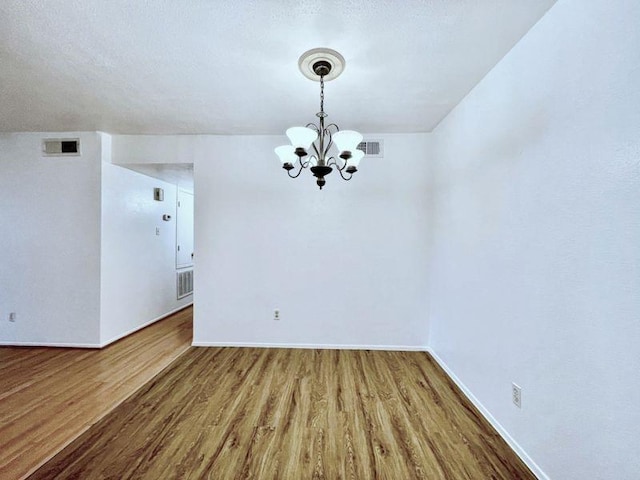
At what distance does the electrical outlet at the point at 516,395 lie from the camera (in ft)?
5.66

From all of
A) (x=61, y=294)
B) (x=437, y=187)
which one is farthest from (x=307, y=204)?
(x=61, y=294)

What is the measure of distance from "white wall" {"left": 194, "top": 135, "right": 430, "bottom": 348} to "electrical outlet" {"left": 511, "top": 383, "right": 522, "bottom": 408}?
157 centimetres

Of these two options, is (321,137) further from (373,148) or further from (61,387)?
(61,387)

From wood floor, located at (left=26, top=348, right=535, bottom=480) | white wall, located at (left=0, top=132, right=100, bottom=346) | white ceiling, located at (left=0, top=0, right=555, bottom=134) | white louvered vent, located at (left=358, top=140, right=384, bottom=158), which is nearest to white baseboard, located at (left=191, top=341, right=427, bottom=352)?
wood floor, located at (left=26, top=348, right=535, bottom=480)

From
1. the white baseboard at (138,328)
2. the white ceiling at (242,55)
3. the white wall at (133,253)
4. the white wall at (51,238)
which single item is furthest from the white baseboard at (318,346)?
the white ceiling at (242,55)

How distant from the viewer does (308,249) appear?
11.2 feet

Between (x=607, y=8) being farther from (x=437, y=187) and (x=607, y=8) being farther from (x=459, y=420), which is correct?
(x=459, y=420)

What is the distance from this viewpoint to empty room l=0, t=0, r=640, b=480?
4.38ft

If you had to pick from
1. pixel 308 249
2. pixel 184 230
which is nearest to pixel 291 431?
pixel 308 249

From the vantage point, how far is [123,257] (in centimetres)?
372

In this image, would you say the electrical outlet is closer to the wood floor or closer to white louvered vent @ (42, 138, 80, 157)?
the wood floor

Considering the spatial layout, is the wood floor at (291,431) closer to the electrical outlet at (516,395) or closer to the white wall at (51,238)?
the electrical outlet at (516,395)

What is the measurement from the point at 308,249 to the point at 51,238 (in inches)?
124

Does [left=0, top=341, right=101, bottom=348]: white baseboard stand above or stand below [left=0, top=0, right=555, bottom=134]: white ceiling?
below
